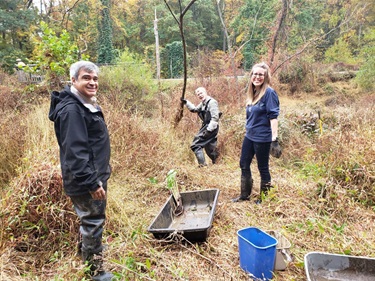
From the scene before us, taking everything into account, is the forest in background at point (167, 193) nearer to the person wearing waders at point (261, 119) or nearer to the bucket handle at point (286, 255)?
the bucket handle at point (286, 255)

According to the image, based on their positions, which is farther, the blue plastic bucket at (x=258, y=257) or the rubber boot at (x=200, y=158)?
the rubber boot at (x=200, y=158)

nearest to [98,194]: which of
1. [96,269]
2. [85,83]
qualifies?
[96,269]

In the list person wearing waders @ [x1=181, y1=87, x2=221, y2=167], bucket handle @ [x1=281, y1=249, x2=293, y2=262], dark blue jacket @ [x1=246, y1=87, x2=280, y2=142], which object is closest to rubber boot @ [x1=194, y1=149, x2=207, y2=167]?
person wearing waders @ [x1=181, y1=87, x2=221, y2=167]

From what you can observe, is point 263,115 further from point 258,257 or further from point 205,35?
point 205,35

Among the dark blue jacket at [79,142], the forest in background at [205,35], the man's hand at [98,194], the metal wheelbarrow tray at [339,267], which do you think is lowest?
the metal wheelbarrow tray at [339,267]

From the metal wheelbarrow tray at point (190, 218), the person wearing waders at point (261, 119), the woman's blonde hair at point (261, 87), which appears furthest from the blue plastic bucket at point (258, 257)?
the woman's blonde hair at point (261, 87)

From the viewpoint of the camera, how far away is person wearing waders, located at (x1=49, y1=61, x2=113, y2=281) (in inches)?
69.7

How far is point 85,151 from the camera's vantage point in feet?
5.96

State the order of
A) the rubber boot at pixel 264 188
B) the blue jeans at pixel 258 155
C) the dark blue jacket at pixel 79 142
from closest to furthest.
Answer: the dark blue jacket at pixel 79 142 < the blue jeans at pixel 258 155 < the rubber boot at pixel 264 188

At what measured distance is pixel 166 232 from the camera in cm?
243

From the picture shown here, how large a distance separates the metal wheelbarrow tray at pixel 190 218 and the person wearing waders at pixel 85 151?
578mm

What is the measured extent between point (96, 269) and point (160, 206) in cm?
140

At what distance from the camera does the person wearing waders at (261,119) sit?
2.96 meters

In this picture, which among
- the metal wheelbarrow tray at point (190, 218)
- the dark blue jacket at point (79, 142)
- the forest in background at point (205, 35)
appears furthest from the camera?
the forest in background at point (205, 35)
